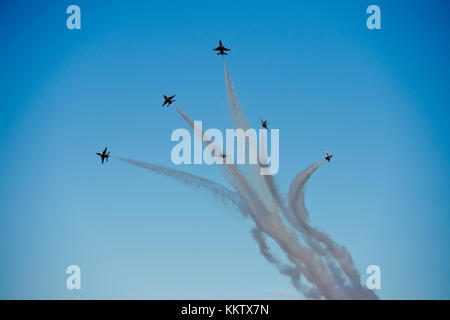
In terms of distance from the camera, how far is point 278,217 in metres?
82.0
